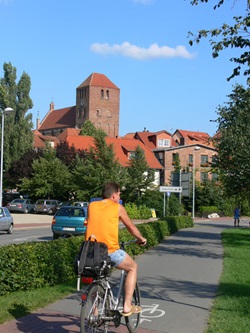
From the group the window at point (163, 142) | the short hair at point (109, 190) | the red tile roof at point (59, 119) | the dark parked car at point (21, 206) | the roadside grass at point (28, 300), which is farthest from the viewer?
the red tile roof at point (59, 119)

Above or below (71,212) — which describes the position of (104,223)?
above

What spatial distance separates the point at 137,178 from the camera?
55.0 m

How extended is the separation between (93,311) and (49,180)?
54.3 metres

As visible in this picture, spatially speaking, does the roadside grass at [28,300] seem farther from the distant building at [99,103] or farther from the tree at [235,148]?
the distant building at [99,103]

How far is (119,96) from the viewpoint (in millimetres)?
131500

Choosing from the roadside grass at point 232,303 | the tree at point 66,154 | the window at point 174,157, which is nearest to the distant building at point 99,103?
the window at point 174,157

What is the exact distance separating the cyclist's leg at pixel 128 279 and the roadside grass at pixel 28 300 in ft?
5.41

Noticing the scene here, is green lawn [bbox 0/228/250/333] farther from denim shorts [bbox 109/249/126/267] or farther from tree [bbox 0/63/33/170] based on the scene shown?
tree [bbox 0/63/33/170]

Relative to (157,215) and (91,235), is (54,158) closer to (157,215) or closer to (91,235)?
(157,215)

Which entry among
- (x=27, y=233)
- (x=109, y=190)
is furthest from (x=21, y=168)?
(x=109, y=190)

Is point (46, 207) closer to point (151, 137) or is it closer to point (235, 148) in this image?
point (235, 148)

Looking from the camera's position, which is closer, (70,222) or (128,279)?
(128,279)

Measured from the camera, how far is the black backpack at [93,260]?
5723mm

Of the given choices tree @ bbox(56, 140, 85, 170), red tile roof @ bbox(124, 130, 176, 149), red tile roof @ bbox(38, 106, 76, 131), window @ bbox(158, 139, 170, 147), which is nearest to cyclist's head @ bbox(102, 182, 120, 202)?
tree @ bbox(56, 140, 85, 170)
